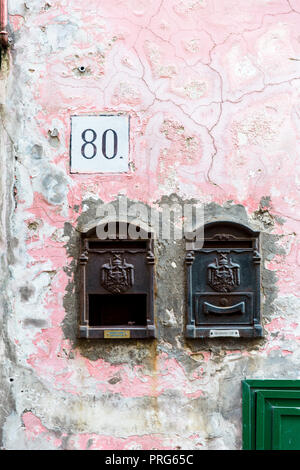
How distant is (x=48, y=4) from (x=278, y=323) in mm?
2177

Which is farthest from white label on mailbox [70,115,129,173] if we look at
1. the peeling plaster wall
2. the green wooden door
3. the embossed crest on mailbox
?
the green wooden door

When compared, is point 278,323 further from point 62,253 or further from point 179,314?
point 62,253

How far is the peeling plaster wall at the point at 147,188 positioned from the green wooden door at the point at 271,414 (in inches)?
2.3

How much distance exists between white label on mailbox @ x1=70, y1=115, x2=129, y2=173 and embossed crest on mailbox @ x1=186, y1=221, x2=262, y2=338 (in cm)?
59

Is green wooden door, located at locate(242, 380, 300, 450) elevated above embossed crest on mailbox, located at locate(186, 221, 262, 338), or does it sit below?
below

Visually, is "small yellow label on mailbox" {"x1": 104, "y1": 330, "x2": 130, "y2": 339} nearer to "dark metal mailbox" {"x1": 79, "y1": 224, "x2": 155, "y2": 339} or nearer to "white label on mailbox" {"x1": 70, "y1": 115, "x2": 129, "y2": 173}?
"dark metal mailbox" {"x1": 79, "y1": 224, "x2": 155, "y2": 339}

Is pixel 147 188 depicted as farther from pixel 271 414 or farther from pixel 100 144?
pixel 271 414

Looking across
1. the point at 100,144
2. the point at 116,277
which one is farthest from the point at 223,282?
the point at 100,144

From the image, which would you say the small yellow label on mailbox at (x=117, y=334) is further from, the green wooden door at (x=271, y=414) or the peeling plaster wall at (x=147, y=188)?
the green wooden door at (x=271, y=414)

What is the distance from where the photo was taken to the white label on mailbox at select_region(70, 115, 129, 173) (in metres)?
3.49

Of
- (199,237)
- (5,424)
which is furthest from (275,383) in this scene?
(5,424)

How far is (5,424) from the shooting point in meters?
3.41

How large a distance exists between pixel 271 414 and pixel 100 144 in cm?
172

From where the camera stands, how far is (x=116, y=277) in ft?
11.1
